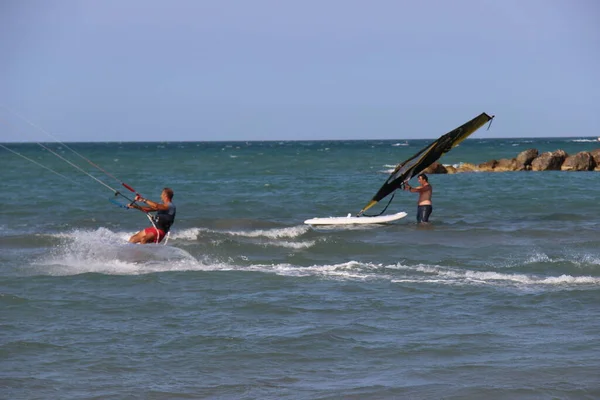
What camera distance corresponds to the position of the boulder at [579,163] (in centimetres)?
4431

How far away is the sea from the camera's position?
799cm

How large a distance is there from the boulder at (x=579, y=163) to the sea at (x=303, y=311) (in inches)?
930

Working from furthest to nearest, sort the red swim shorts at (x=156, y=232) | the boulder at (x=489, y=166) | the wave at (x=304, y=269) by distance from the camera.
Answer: the boulder at (x=489, y=166)
the red swim shorts at (x=156, y=232)
the wave at (x=304, y=269)

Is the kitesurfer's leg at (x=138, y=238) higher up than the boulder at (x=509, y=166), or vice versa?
the boulder at (x=509, y=166)

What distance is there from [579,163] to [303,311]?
1435 inches

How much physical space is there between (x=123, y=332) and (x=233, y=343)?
1395 mm

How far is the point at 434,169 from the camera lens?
44.1 m

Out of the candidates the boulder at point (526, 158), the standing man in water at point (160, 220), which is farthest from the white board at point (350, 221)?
the boulder at point (526, 158)

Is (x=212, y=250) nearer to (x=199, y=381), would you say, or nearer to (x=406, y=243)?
(x=406, y=243)

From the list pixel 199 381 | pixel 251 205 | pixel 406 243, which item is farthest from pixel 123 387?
pixel 251 205

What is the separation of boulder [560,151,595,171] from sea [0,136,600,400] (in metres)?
23.6

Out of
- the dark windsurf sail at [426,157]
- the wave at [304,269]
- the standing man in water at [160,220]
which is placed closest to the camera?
the wave at [304,269]

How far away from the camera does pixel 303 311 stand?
10.9 metres

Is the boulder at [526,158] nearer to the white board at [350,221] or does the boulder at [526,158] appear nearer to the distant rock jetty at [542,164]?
the distant rock jetty at [542,164]
